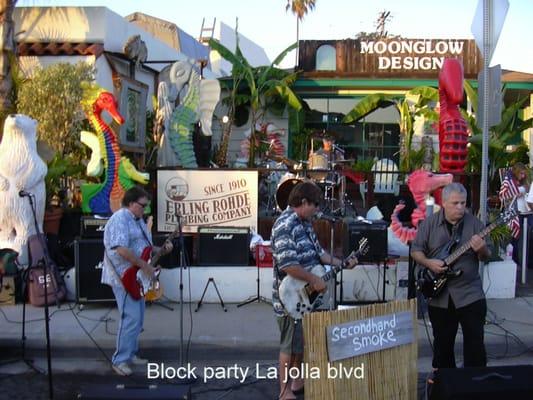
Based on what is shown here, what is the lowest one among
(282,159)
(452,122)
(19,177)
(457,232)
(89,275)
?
(89,275)

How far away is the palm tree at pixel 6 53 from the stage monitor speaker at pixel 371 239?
5.93 m

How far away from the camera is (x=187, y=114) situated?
9648 millimetres

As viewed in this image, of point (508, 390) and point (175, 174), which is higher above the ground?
point (175, 174)

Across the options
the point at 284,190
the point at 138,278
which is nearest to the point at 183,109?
the point at 284,190

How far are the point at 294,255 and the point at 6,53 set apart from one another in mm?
7501

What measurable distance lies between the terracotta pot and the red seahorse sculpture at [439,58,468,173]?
5578 mm

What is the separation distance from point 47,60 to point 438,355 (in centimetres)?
1024

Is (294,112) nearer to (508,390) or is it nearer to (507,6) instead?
(507,6)

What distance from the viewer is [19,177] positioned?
7891 mm

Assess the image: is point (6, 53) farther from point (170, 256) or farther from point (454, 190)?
point (454, 190)

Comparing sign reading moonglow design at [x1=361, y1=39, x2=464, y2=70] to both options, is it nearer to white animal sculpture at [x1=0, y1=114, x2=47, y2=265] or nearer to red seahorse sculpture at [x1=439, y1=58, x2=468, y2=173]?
red seahorse sculpture at [x1=439, y1=58, x2=468, y2=173]

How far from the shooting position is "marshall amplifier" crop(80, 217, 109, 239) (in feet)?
26.0

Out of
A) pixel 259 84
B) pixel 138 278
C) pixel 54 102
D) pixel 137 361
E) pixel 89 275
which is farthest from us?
pixel 259 84

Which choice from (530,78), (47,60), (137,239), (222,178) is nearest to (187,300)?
(222,178)
